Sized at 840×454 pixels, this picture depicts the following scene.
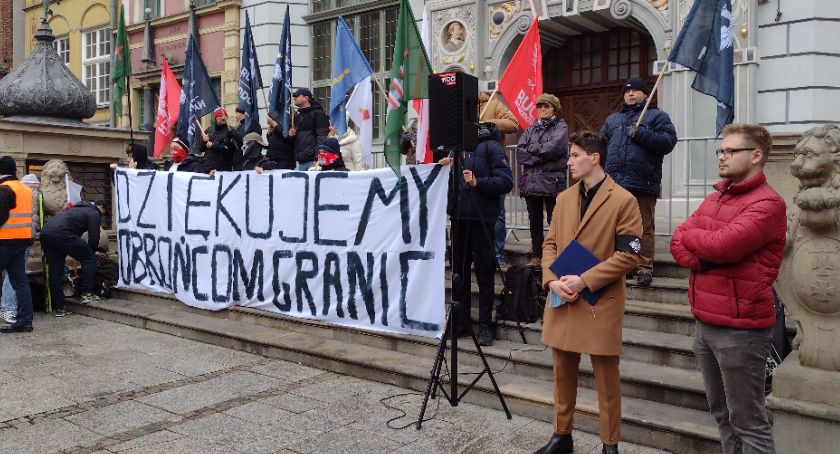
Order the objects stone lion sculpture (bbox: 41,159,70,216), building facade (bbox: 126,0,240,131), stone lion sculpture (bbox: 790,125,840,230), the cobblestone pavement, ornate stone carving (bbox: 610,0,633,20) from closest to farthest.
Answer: stone lion sculpture (bbox: 790,125,840,230) → the cobblestone pavement → stone lion sculpture (bbox: 41,159,70,216) → ornate stone carving (bbox: 610,0,633,20) → building facade (bbox: 126,0,240,131)

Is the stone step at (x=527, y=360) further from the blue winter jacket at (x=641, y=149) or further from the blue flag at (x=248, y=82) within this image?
the blue flag at (x=248, y=82)

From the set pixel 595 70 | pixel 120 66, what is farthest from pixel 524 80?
pixel 120 66

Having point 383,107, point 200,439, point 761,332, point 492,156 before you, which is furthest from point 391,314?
point 383,107

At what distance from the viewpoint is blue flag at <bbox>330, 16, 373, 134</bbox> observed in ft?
24.8

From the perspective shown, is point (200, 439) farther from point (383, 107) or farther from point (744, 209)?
point (383, 107)

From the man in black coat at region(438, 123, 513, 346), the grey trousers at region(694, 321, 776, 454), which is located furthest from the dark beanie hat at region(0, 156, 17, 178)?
the grey trousers at region(694, 321, 776, 454)

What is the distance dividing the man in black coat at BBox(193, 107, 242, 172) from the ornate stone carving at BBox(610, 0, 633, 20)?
5.96 m

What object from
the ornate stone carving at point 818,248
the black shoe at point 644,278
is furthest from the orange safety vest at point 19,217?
the ornate stone carving at point 818,248

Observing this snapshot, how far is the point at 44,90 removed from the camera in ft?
34.9

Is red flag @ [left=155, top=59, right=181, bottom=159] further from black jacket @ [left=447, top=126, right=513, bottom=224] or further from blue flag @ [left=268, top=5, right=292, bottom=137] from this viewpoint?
black jacket @ [left=447, top=126, right=513, bottom=224]

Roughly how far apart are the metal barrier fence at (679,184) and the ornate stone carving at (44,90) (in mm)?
6549

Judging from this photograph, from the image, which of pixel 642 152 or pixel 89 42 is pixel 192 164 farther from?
pixel 89 42

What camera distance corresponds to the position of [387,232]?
7.01 m

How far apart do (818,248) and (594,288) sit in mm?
1214
